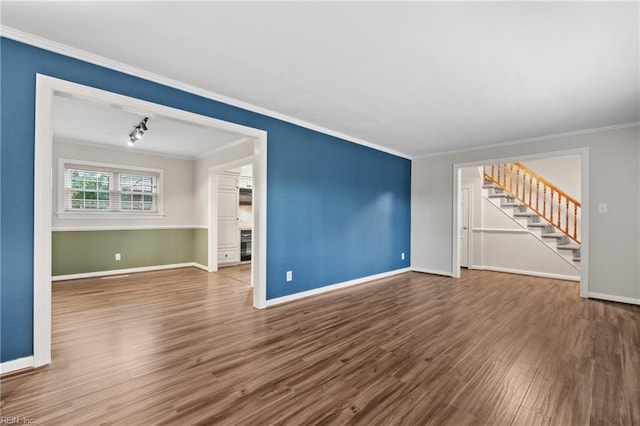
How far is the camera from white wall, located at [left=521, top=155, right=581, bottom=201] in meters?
6.48

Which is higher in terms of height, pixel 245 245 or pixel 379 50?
pixel 379 50

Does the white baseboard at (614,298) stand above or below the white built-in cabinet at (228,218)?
below

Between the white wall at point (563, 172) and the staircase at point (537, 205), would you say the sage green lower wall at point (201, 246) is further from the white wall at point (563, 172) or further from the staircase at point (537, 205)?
the white wall at point (563, 172)

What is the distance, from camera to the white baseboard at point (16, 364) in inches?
86.0

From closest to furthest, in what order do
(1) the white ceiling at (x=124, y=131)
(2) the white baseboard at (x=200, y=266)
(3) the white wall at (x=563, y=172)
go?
(1) the white ceiling at (x=124, y=131) < (2) the white baseboard at (x=200, y=266) < (3) the white wall at (x=563, y=172)

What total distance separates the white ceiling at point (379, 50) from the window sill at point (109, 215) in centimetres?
419

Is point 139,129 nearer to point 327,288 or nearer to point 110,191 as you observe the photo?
point 110,191

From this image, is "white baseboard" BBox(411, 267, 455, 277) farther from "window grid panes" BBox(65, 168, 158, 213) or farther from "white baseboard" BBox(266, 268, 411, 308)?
"window grid panes" BBox(65, 168, 158, 213)

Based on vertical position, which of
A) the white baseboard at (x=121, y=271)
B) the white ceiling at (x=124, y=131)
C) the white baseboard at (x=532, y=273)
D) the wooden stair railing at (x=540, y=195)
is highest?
the white ceiling at (x=124, y=131)

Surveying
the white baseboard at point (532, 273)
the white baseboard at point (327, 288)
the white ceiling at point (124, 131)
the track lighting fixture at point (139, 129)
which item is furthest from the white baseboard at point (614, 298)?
the track lighting fixture at point (139, 129)

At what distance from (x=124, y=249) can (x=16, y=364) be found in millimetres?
4101

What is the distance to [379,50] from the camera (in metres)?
2.42

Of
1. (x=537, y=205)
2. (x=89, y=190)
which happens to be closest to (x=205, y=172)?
(x=89, y=190)

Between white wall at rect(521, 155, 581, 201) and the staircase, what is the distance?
19cm
